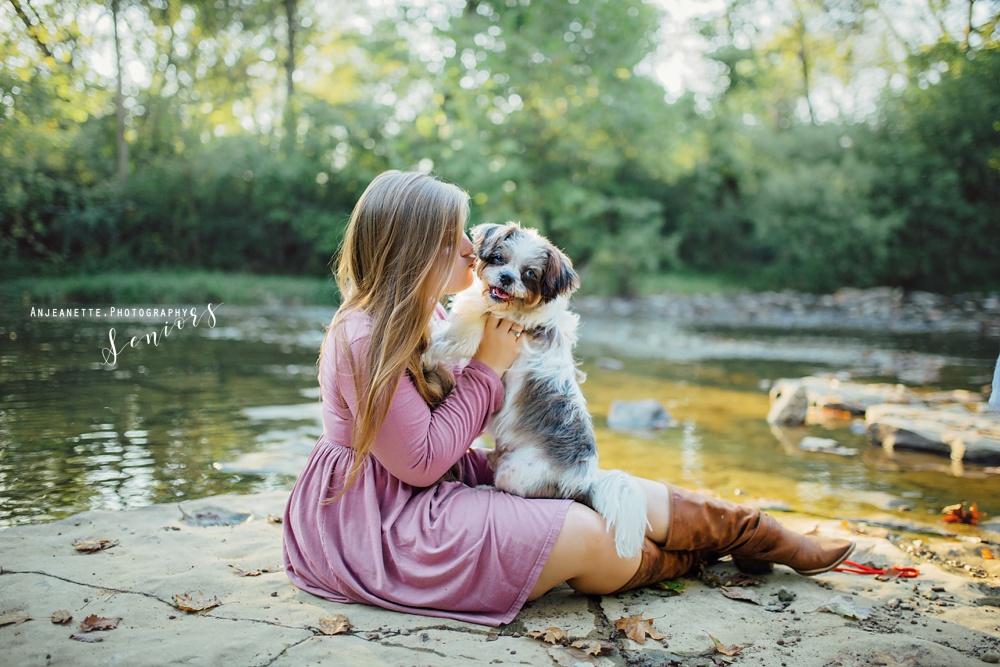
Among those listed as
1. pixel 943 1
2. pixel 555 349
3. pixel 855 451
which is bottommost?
pixel 855 451

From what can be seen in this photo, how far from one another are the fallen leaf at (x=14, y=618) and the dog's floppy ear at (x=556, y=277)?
2075 millimetres

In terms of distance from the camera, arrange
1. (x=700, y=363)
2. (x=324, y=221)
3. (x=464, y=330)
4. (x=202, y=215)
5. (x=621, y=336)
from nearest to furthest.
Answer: (x=464, y=330), (x=700, y=363), (x=621, y=336), (x=202, y=215), (x=324, y=221)

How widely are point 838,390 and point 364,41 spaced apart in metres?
18.2

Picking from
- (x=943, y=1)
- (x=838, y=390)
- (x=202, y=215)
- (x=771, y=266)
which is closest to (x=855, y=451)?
(x=838, y=390)

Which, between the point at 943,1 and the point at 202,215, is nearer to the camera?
the point at 943,1

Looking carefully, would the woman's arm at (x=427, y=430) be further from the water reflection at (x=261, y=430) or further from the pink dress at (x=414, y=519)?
the water reflection at (x=261, y=430)

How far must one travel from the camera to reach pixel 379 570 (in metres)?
2.44

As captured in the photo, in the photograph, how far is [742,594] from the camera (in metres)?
2.75

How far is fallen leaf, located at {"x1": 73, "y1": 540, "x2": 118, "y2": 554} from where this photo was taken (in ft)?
9.57

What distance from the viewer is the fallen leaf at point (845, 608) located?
259 cm

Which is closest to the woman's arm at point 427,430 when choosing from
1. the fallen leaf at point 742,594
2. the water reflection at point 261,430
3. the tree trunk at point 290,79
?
the fallen leaf at point 742,594

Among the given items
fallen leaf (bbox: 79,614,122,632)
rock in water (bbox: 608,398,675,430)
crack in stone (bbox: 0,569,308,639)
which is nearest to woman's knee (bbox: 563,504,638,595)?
crack in stone (bbox: 0,569,308,639)

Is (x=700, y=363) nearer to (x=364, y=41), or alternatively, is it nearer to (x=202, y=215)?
(x=202, y=215)

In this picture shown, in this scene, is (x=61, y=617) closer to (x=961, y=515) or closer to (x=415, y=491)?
(x=415, y=491)
